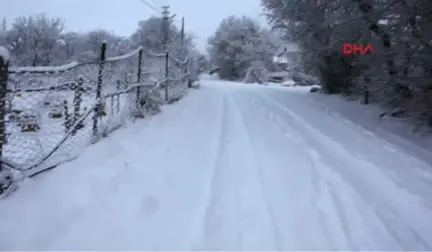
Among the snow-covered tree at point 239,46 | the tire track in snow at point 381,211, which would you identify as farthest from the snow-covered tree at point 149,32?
the tire track in snow at point 381,211

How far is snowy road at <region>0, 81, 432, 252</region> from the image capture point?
279cm

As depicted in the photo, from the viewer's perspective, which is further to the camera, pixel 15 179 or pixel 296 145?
pixel 296 145

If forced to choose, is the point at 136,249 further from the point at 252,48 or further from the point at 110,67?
the point at 252,48

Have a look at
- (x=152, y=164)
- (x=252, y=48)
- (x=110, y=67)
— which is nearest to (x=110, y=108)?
(x=110, y=67)

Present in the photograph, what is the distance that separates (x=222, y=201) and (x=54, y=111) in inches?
91.0

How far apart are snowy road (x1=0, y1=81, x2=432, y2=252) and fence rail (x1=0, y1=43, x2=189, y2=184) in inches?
10.2

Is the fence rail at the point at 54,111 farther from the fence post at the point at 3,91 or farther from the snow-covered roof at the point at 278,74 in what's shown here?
the snow-covered roof at the point at 278,74

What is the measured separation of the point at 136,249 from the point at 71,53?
4843cm

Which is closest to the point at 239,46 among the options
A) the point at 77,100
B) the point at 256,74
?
the point at 256,74

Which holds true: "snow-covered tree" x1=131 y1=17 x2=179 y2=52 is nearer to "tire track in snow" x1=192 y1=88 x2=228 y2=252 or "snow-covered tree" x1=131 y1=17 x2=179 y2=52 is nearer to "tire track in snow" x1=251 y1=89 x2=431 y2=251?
"tire track in snow" x1=192 y1=88 x2=228 y2=252

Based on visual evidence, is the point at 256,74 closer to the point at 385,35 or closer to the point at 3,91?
the point at 385,35

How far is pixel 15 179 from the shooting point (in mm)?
3404

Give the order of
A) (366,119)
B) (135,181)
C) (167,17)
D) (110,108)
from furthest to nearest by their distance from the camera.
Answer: (167,17), (366,119), (110,108), (135,181)

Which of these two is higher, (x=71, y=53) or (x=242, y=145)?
(x=71, y=53)
